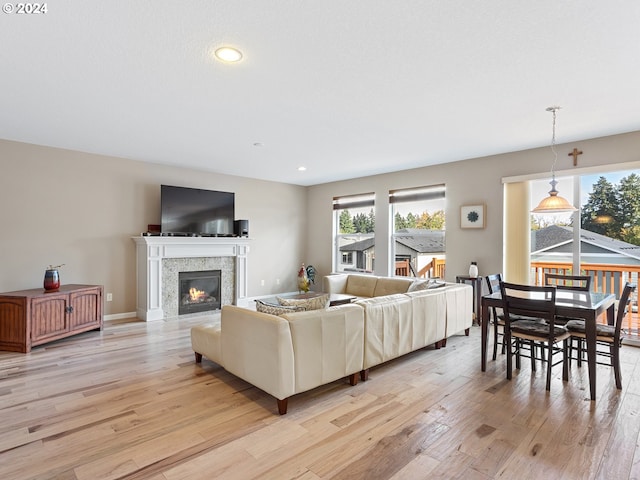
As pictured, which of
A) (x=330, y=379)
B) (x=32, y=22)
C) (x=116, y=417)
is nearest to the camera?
(x=32, y=22)

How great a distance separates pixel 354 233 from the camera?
24.7 ft

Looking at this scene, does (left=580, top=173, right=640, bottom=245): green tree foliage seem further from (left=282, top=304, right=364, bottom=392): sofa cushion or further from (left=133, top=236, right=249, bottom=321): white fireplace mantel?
(left=133, top=236, right=249, bottom=321): white fireplace mantel

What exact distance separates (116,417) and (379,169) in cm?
539

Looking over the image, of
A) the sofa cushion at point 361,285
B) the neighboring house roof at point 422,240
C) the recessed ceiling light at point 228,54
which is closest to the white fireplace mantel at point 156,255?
the sofa cushion at point 361,285

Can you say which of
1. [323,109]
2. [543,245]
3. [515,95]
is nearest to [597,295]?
[543,245]

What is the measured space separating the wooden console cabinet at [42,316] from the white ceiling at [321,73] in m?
2.02

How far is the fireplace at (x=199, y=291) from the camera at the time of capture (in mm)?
5957

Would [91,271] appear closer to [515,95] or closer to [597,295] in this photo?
[515,95]

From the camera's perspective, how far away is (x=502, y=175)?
5230mm

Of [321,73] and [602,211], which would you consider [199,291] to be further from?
[602,211]

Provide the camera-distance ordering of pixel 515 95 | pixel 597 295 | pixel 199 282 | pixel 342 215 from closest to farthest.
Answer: pixel 515 95 → pixel 597 295 → pixel 199 282 → pixel 342 215

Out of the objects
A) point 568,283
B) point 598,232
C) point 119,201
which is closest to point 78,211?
point 119,201

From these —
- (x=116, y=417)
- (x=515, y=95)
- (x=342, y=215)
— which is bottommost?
(x=116, y=417)

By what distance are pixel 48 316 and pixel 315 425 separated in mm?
3704
